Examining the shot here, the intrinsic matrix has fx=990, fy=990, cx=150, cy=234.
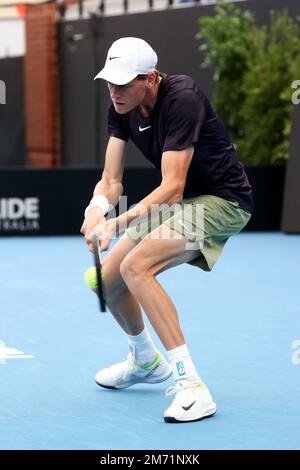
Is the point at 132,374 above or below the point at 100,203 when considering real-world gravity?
below

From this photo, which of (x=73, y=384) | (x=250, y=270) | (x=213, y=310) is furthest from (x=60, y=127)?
(x=73, y=384)

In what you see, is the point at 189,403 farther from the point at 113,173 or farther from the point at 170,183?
the point at 113,173

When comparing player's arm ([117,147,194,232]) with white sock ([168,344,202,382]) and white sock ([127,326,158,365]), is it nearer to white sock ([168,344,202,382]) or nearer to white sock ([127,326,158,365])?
white sock ([168,344,202,382])

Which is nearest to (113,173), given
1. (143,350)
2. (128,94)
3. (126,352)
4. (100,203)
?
(100,203)

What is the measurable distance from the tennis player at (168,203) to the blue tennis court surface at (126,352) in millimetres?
265

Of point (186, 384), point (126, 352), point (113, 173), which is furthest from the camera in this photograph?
point (126, 352)

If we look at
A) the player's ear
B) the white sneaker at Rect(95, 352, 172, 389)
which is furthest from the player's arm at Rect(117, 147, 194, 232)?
the white sneaker at Rect(95, 352, 172, 389)

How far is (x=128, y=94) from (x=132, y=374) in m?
1.60

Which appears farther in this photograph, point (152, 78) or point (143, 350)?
point (143, 350)

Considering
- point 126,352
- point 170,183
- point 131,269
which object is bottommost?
point 126,352

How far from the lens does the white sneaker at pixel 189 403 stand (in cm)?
487

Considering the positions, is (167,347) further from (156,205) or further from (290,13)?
(290,13)

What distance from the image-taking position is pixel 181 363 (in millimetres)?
4926

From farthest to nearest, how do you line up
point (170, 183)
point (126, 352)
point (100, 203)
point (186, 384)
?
point (126, 352) < point (100, 203) < point (186, 384) < point (170, 183)
